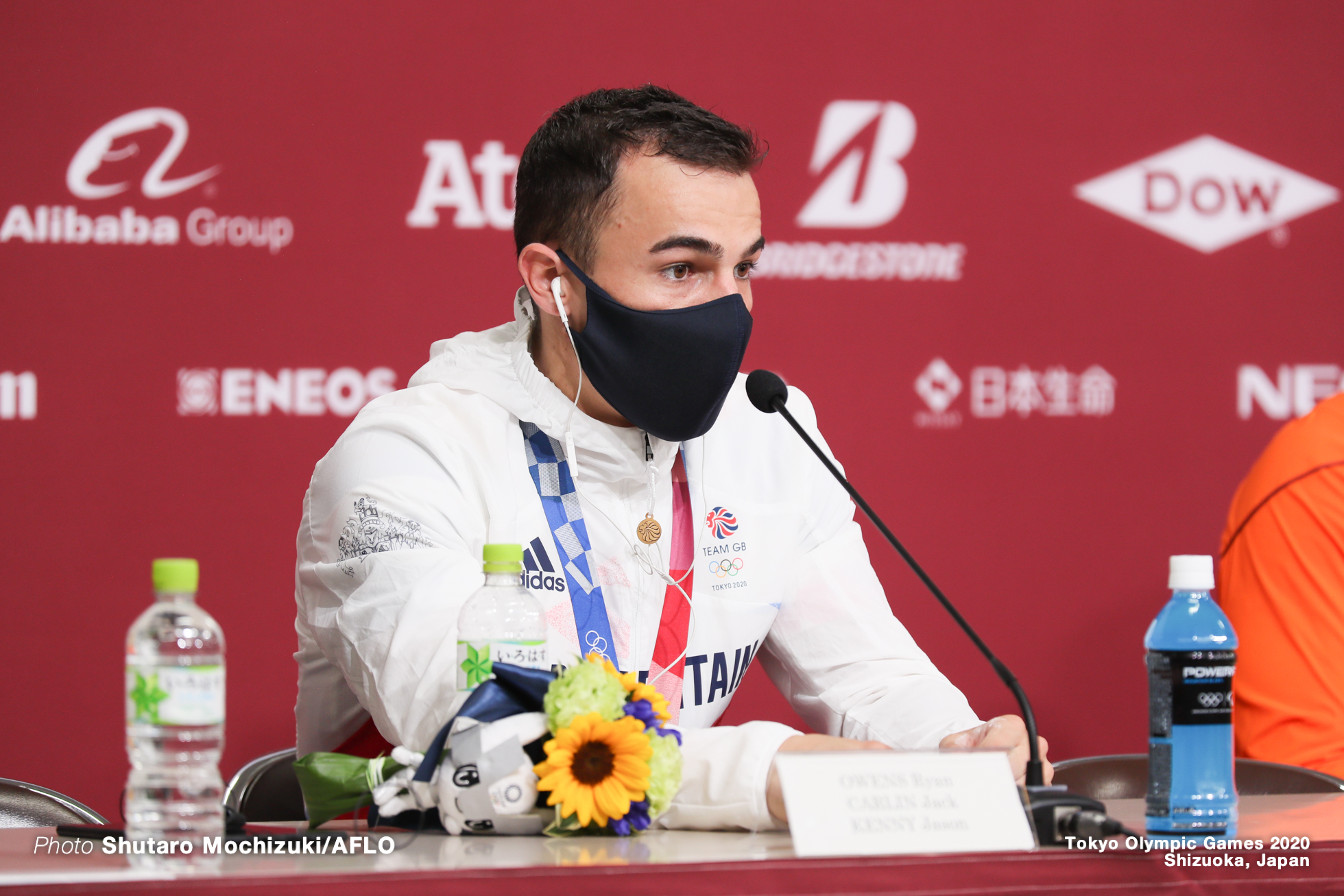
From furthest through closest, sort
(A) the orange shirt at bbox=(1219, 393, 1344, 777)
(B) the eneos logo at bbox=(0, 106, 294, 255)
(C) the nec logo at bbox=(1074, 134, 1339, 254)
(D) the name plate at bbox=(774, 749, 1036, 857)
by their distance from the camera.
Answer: (C) the nec logo at bbox=(1074, 134, 1339, 254) → (B) the eneos logo at bbox=(0, 106, 294, 255) → (A) the orange shirt at bbox=(1219, 393, 1344, 777) → (D) the name plate at bbox=(774, 749, 1036, 857)

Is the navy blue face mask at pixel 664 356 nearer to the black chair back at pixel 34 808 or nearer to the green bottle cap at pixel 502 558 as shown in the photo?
the green bottle cap at pixel 502 558

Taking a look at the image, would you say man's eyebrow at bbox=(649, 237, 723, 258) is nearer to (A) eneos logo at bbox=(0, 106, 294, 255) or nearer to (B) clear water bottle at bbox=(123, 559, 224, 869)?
(B) clear water bottle at bbox=(123, 559, 224, 869)

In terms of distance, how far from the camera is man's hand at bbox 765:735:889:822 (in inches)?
37.6

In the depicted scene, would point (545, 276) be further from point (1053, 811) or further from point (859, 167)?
point (859, 167)

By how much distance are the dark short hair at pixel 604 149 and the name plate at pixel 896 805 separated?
0.86m

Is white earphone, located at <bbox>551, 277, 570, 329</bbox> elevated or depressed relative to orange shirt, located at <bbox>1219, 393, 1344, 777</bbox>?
elevated

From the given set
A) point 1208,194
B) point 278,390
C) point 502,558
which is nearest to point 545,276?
point 502,558

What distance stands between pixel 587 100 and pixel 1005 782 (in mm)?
1083

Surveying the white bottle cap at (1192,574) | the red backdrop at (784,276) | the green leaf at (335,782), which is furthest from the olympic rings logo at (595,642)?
the red backdrop at (784,276)

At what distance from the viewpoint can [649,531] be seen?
5.18ft

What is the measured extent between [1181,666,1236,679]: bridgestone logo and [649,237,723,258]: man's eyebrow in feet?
2.49

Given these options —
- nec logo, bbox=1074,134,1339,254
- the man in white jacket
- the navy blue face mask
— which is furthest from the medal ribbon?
nec logo, bbox=1074,134,1339,254

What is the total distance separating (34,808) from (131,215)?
1.27 meters

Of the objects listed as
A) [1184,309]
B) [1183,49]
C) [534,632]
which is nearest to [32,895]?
[534,632]
